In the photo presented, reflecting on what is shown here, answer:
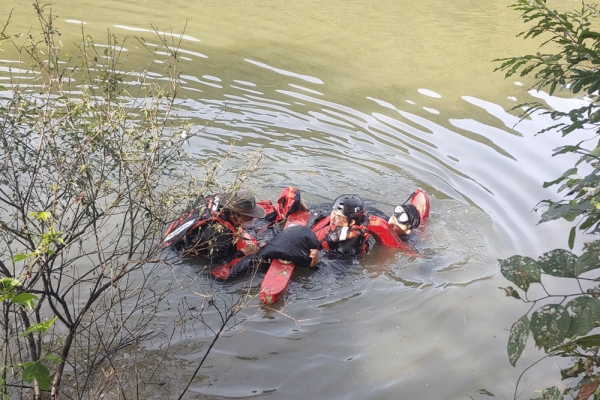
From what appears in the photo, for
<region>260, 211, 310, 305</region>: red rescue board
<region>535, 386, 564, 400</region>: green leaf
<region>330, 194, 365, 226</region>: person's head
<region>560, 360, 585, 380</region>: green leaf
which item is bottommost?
<region>260, 211, 310, 305</region>: red rescue board

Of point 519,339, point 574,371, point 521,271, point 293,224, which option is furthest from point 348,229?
point 519,339

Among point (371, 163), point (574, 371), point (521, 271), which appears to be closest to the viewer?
point (521, 271)

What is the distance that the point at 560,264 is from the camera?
82.1 inches

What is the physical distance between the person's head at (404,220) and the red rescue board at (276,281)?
1.56 metres

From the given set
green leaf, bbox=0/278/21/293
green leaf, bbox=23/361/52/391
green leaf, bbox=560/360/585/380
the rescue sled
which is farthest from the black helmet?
green leaf, bbox=0/278/21/293

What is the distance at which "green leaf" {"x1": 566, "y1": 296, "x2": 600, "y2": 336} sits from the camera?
75.2 inches

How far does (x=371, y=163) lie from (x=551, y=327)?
6703 millimetres

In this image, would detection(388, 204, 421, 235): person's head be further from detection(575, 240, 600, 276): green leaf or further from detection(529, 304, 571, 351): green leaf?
detection(529, 304, 571, 351): green leaf

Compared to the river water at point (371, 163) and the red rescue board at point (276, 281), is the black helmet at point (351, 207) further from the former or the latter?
the red rescue board at point (276, 281)

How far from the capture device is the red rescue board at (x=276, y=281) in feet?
17.8

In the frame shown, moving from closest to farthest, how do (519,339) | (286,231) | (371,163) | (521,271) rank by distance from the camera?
(519,339) → (521,271) → (286,231) → (371,163)

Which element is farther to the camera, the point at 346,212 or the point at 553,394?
the point at 346,212

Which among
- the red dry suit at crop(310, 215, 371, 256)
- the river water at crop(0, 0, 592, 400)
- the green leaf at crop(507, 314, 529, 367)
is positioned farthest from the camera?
the red dry suit at crop(310, 215, 371, 256)

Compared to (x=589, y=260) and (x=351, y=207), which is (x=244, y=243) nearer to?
(x=351, y=207)
